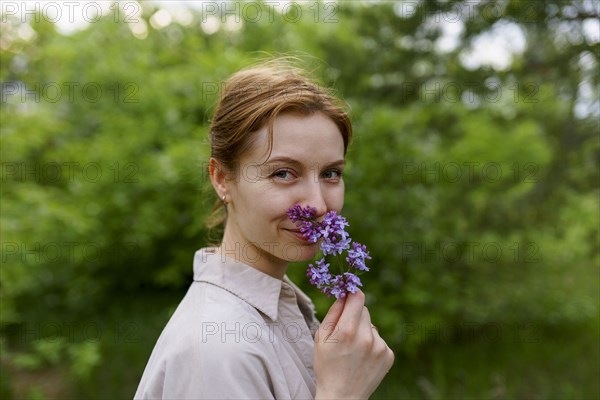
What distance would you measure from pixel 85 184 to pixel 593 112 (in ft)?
16.2

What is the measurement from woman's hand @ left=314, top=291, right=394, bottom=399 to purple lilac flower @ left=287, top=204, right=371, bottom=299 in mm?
43

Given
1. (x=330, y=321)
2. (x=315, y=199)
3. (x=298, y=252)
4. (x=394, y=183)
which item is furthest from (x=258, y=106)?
(x=394, y=183)

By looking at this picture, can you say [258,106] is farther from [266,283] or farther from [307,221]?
[266,283]

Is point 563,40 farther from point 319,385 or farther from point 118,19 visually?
point 118,19

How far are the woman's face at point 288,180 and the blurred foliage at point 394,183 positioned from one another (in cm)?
288

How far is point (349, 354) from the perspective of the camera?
1.39 meters

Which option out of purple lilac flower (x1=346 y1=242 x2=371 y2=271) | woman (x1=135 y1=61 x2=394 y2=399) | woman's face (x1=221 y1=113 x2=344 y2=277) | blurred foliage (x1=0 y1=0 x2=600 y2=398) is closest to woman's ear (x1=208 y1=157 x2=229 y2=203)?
woman (x1=135 y1=61 x2=394 y2=399)

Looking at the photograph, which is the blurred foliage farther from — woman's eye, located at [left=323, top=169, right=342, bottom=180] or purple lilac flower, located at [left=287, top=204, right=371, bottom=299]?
purple lilac flower, located at [left=287, top=204, right=371, bottom=299]

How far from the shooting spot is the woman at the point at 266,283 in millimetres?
1327

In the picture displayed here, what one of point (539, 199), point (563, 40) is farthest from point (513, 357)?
point (563, 40)

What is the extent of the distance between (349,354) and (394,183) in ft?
12.5

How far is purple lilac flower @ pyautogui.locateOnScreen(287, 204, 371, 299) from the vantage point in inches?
56.6

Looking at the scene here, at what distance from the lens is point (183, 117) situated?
20.3 ft

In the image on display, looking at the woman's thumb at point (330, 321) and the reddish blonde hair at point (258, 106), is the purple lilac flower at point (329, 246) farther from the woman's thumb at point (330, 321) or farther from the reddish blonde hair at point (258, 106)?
the reddish blonde hair at point (258, 106)
